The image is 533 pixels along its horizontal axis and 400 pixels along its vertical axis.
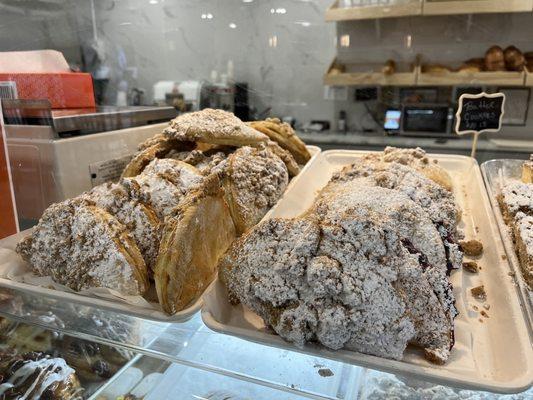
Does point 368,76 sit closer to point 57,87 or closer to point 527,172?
point 527,172

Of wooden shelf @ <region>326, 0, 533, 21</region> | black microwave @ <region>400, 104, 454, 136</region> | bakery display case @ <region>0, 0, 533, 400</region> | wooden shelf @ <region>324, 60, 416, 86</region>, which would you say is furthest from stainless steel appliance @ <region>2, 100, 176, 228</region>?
wooden shelf @ <region>326, 0, 533, 21</region>

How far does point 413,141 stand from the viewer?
2004mm

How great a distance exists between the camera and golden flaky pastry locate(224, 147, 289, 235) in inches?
44.4

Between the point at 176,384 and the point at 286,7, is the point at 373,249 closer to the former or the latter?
the point at 176,384

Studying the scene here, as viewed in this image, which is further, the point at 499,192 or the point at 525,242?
the point at 499,192

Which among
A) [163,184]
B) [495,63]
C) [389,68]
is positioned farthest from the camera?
[389,68]

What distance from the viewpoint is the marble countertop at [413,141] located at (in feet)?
5.34

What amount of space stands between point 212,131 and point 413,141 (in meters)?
1.08

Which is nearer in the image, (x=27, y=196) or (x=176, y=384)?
(x=176, y=384)

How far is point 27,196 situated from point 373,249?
39.8 inches

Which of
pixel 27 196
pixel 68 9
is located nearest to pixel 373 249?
pixel 27 196

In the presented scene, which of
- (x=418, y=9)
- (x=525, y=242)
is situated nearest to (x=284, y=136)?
(x=525, y=242)

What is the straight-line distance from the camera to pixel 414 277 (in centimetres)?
78

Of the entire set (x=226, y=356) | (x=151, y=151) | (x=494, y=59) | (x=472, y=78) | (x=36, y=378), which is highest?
(x=494, y=59)
